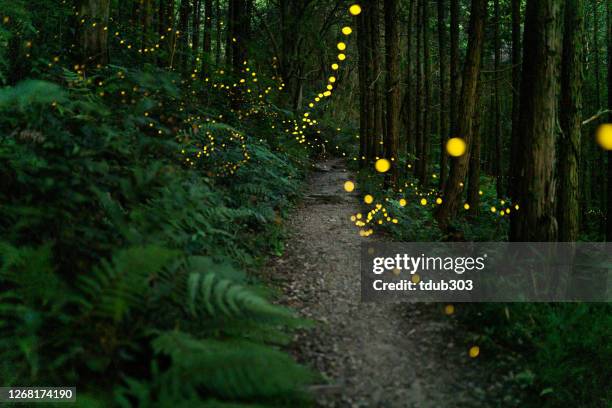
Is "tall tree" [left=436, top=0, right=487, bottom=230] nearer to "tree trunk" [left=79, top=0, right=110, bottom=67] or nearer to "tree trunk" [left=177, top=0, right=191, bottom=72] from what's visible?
"tree trunk" [left=177, top=0, right=191, bottom=72]

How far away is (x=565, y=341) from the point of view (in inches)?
196

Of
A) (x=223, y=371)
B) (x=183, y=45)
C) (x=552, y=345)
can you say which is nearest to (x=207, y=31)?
(x=183, y=45)

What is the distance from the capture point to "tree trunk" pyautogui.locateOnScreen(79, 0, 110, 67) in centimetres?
858

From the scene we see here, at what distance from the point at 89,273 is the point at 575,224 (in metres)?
6.38

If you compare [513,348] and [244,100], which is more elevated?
[244,100]

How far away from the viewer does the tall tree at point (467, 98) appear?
30.3 feet

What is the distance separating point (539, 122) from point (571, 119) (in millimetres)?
1606

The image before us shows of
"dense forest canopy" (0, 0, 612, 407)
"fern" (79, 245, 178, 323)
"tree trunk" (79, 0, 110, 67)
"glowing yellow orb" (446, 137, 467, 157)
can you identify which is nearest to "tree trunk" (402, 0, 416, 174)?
"dense forest canopy" (0, 0, 612, 407)

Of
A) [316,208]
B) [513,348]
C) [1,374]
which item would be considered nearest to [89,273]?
[1,374]

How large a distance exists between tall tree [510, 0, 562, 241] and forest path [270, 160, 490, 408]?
168cm

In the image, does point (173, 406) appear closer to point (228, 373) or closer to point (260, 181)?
point (228, 373)

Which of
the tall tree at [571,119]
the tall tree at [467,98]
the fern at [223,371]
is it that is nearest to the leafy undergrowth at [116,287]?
the fern at [223,371]

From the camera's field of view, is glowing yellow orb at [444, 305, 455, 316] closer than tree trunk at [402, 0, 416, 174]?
Yes

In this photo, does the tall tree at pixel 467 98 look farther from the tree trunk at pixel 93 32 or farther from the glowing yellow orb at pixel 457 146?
the tree trunk at pixel 93 32
